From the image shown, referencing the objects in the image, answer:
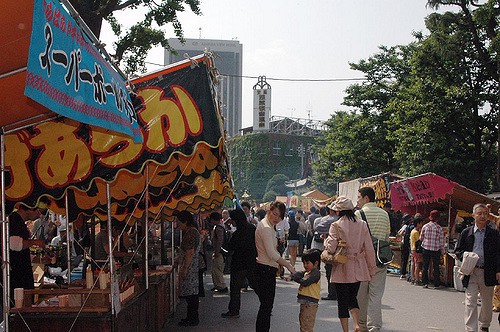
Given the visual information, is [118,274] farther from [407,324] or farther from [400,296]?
[400,296]

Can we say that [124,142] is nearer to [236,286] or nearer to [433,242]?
[236,286]

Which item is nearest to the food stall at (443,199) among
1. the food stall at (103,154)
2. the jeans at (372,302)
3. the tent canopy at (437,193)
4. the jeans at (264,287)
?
the tent canopy at (437,193)

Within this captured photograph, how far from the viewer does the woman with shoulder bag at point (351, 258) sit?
812cm

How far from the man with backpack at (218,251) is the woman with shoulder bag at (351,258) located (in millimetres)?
5528

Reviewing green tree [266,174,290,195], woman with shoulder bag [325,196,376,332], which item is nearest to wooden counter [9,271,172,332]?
woman with shoulder bag [325,196,376,332]

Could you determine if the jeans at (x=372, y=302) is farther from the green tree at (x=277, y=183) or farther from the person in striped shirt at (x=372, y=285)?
the green tree at (x=277, y=183)

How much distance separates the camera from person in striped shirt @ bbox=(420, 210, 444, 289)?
15023 millimetres

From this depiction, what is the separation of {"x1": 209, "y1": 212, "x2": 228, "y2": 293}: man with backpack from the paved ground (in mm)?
452

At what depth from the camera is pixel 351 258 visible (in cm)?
812

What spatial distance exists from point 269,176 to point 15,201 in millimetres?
103167

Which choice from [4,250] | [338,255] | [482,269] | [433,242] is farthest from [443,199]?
[4,250]

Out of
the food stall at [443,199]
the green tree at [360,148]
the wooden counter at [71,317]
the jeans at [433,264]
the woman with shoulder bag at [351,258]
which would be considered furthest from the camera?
the green tree at [360,148]

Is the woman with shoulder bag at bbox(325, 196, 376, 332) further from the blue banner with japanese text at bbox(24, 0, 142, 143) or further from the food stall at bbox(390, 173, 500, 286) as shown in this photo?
the food stall at bbox(390, 173, 500, 286)

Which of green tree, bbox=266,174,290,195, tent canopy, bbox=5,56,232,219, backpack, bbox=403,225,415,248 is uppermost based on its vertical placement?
tent canopy, bbox=5,56,232,219
